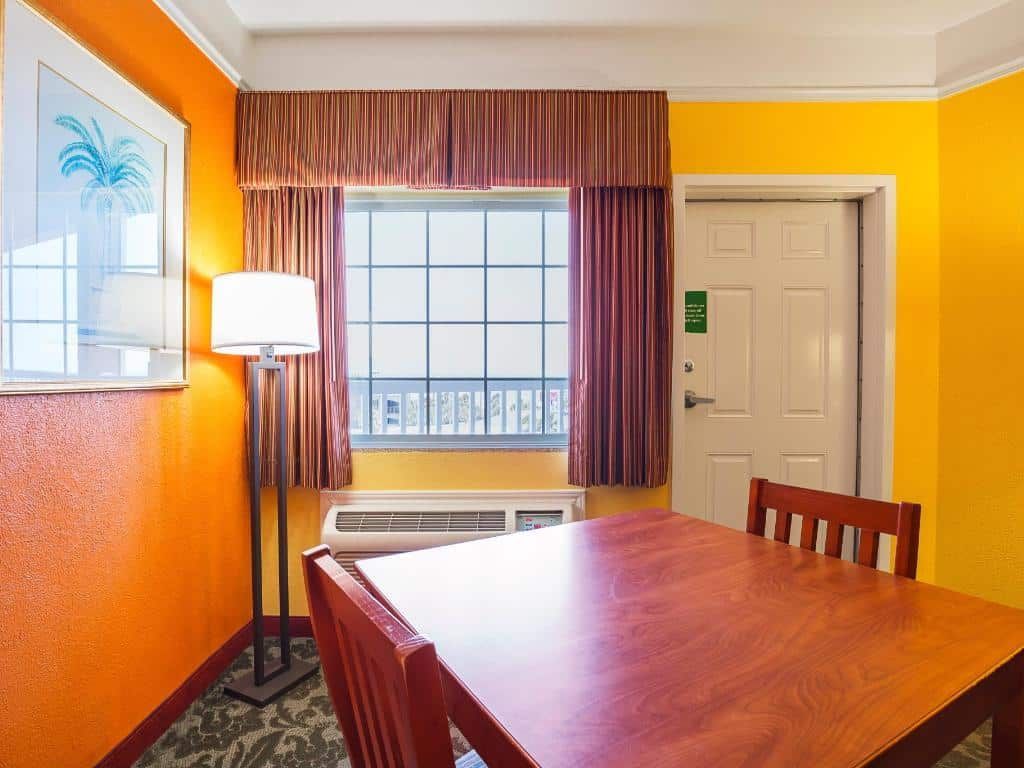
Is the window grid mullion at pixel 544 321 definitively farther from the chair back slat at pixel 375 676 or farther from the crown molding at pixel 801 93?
the chair back slat at pixel 375 676

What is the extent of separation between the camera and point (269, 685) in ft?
6.31

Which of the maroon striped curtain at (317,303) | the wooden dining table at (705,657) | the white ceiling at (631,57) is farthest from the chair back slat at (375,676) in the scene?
the white ceiling at (631,57)

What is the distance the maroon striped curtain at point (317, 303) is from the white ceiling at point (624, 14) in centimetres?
74

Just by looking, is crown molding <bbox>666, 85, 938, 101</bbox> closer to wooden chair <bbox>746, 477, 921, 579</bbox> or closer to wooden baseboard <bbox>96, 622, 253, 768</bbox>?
wooden chair <bbox>746, 477, 921, 579</bbox>

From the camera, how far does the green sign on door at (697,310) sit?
246 cm

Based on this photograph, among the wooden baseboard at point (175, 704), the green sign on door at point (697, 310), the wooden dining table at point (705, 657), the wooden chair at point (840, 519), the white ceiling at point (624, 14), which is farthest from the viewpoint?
the green sign on door at point (697, 310)

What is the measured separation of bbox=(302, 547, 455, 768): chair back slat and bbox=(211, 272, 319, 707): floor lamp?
1.28 meters

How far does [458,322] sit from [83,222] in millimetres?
1478

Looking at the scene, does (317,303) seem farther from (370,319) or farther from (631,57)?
(631,57)

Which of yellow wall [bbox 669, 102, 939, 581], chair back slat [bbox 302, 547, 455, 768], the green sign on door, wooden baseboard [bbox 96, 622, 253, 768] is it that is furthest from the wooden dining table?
yellow wall [bbox 669, 102, 939, 581]

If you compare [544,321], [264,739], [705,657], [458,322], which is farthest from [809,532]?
[264,739]

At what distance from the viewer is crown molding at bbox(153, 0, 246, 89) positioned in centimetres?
176

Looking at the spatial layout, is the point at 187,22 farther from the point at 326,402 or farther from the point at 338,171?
the point at 326,402

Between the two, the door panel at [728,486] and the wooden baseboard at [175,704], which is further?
the door panel at [728,486]
